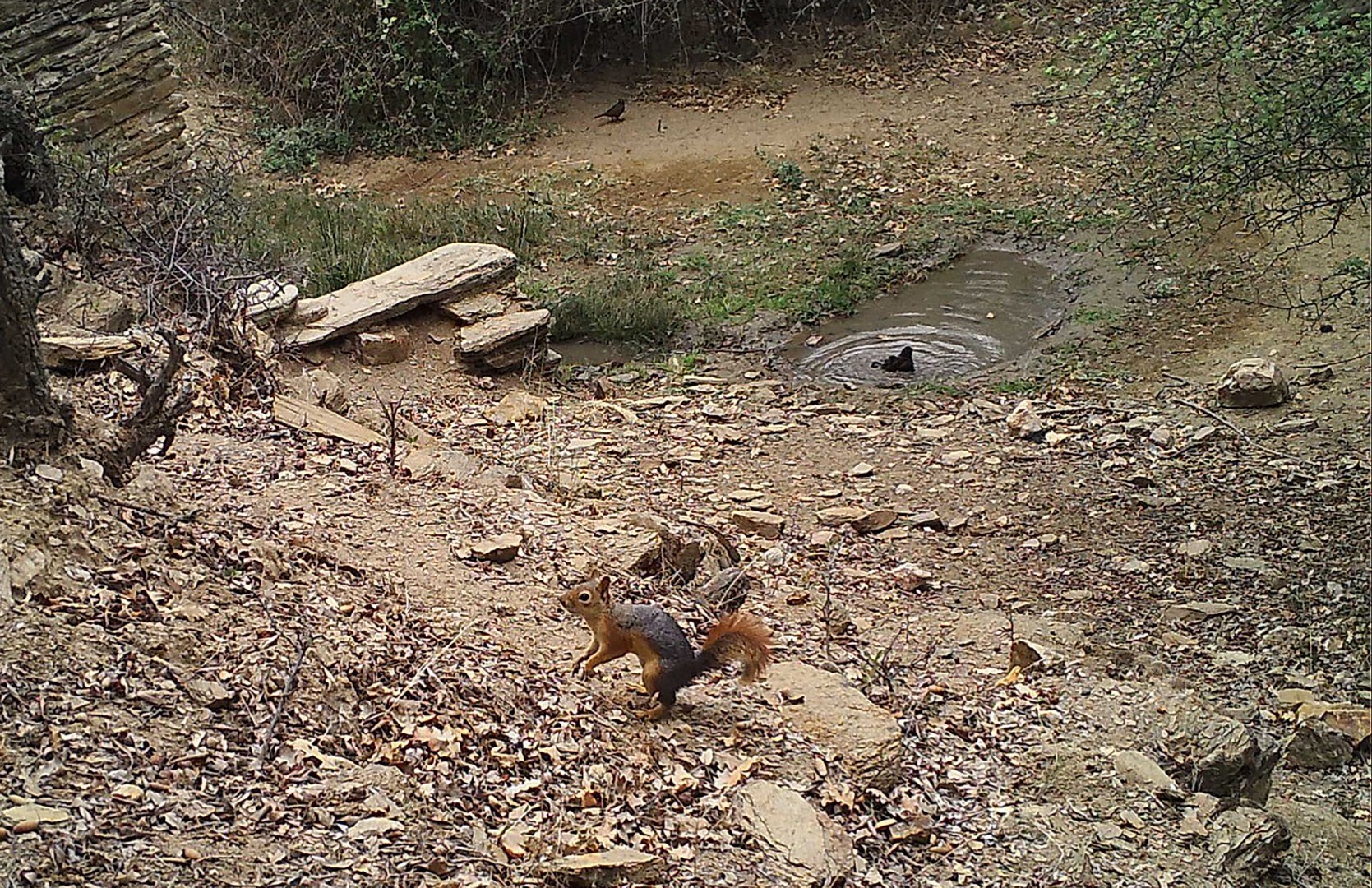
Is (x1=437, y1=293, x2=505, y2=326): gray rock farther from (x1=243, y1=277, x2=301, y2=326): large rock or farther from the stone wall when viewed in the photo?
the stone wall

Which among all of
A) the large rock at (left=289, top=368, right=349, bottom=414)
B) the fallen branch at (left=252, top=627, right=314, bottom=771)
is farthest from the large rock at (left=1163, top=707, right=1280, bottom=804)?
the large rock at (left=289, top=368, right=349, bottom=414)

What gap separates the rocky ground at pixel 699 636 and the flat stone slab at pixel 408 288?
0.22m

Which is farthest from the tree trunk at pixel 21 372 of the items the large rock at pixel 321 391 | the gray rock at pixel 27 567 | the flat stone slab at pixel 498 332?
the flat stone slab at pixel 498 332

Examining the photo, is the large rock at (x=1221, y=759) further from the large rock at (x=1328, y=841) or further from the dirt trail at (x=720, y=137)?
the dirt trail at (x=720, y=137)

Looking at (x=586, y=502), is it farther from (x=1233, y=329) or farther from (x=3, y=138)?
(x=1233, y=329)

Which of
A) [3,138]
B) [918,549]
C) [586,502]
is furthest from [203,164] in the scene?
[918,549]

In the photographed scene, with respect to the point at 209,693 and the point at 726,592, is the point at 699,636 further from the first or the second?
the point at 209,693

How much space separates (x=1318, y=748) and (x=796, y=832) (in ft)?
7.21

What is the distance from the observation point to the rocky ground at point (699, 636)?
9.68 ft

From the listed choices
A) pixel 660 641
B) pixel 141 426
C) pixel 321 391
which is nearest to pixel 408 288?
pixel 321 391

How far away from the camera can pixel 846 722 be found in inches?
153

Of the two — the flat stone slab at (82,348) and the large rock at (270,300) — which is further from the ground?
the flat stone slab at (82,348)

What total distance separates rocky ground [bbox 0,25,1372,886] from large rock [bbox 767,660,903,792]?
13 millimetres

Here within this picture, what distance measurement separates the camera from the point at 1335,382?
285 inches
